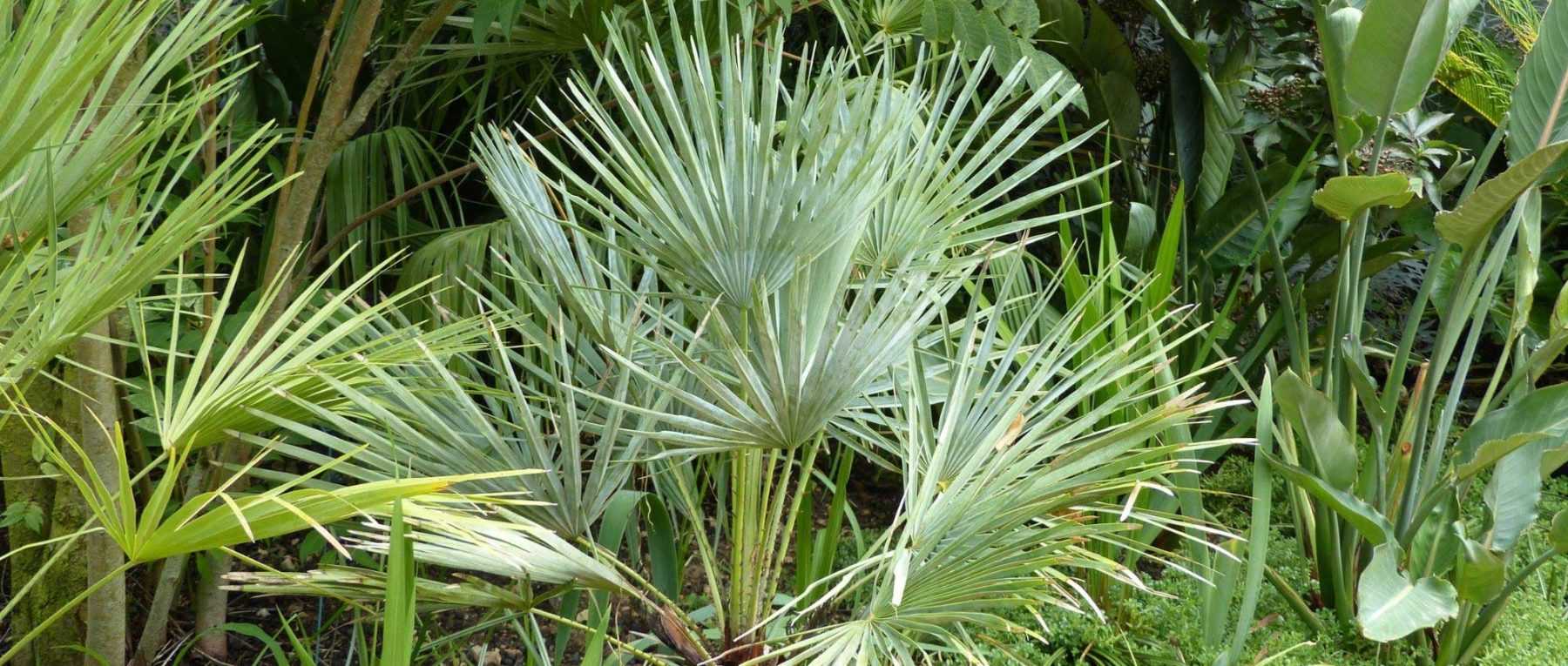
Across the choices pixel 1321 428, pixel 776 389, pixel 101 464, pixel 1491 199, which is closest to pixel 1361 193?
pixel 1491 199

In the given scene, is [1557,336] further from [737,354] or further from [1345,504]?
[737,354]

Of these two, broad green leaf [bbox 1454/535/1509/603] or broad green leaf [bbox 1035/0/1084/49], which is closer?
broad green leaf [bbox 1454/535/1509/603]

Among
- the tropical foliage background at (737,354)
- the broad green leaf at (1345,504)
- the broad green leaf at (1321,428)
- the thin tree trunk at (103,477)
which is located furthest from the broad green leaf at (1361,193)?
the thin tree trunk at (103,477)

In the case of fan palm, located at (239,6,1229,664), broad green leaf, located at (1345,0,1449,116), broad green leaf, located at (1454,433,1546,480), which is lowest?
broad green leaf, located at (1454,433,1546,480)

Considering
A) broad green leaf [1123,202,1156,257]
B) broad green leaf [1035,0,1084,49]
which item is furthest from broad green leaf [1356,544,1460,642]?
broad green leaf [1035,0,1084,49]

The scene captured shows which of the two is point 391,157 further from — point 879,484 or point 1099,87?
point 1099,87

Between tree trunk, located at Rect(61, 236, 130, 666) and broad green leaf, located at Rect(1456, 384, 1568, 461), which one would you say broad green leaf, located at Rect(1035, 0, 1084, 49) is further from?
tree trunk, located at Rect(61, 236, 130, 666)

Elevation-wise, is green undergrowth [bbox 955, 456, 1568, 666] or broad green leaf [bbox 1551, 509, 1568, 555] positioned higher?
broad green leaf [bbox 1551, 509, 1568, 555]

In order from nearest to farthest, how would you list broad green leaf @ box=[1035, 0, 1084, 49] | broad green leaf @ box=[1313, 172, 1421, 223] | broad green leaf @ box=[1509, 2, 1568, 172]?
broad green leaf @ box=[1313, 172, 1421, 223] < broad green leaf @ box=[1509, 2, 1568, 172] < broad green leaf @ box=[1035, 0, 1084, 49]
